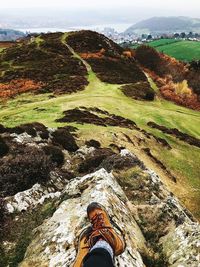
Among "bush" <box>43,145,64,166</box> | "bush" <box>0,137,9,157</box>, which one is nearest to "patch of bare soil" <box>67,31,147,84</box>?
"bush" <box>43,145,64,166</box>

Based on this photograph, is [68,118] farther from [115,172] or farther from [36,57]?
[36,57]

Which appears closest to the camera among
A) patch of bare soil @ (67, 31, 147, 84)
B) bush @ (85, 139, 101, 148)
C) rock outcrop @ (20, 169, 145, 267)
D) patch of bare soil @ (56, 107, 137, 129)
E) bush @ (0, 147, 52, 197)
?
rock outcrop @ (20, 169, 145, 267)

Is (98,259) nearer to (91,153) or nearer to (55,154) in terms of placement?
(55,154)

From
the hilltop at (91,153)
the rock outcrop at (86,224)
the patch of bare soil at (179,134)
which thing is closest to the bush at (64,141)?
the hilltop at (91,153)

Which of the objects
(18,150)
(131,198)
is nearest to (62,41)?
(18,150)

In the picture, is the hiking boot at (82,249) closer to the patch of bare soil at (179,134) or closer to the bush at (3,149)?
the bush at (3,149)

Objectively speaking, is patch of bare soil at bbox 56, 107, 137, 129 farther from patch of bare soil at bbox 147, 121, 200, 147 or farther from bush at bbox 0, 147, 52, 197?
bush at bbox 0, 147, 52, 197
